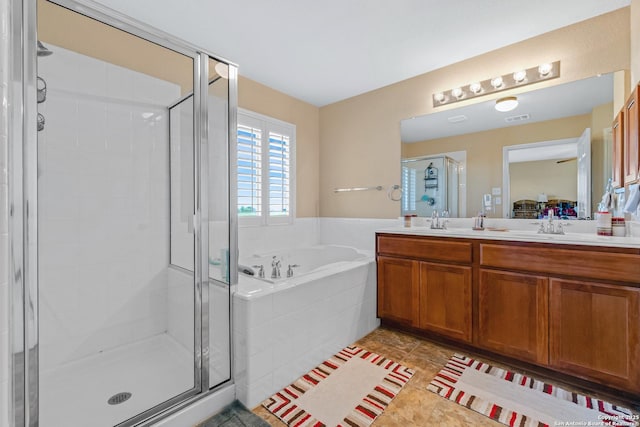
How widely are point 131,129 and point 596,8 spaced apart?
331cm

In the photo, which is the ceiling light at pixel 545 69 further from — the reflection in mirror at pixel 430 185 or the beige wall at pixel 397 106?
the reflection in mirror at pixel 430 185

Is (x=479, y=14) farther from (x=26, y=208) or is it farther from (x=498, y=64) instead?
(x=26, y=208)

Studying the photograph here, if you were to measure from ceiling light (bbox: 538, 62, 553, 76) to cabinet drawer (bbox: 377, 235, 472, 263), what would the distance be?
4.74 ft

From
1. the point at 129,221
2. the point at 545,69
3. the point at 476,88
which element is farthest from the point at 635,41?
the point at 129,221

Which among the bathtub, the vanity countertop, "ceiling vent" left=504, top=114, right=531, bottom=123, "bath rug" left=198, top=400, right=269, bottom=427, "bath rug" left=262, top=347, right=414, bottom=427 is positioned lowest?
"bath rug" left=198, top=400, right=269, bottom=427

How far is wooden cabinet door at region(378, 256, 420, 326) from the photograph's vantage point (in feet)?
7.83

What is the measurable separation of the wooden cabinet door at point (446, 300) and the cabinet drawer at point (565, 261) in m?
0.22

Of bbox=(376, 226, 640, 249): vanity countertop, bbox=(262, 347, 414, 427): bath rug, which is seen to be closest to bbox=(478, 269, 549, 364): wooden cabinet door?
bbox=(376, 226, 640, 249): vanity countertop

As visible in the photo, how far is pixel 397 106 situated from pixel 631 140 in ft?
6.12

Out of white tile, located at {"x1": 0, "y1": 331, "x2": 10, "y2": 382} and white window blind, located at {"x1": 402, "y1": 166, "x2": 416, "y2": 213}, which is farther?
white window blind, located at {"x1": 402, "y1": 166, "x2": 416, "y2": 213}

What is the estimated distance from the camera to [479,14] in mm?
2023

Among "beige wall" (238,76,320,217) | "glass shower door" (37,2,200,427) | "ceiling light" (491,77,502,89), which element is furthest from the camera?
"beige wall" (238,76,320,217)

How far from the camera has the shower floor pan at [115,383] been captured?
1.49 meters

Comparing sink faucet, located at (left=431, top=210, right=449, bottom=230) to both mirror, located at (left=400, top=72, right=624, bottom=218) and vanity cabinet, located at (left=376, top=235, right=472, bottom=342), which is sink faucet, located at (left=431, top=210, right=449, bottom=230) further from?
vanity cabinet, located at (left=376, top=235, right=472, bottom=342)
